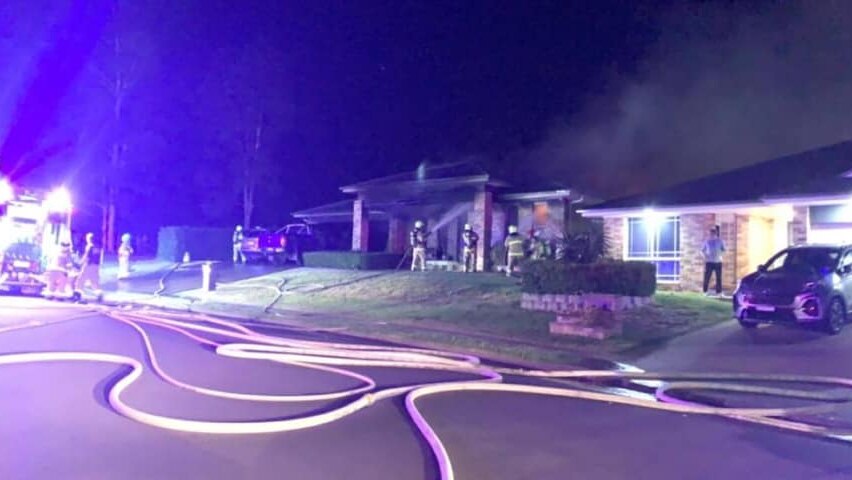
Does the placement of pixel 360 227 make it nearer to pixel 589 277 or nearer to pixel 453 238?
pixel 453 238

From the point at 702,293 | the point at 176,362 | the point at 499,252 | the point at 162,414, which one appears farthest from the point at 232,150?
the point at 162,414

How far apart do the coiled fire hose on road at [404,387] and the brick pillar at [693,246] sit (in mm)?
10499

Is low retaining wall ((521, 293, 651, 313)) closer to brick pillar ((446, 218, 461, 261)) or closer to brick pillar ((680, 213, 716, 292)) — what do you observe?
brick pillar ((680, 213, 716, 292))

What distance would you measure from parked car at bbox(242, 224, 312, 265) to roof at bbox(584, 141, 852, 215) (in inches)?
532

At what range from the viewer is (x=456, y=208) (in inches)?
1060

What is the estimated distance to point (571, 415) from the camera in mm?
6637

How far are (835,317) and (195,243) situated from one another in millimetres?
27677

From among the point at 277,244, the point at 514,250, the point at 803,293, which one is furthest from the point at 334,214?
the point at 803,293

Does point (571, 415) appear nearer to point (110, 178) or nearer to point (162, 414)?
point (162, 414)

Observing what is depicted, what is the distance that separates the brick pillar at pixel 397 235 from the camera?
28422 mm

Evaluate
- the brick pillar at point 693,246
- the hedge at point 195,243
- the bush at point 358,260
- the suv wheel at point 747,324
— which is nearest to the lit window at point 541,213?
the bush at point 358,260

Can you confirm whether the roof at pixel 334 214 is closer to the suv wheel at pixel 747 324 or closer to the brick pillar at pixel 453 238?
the brick pillar at pixel 453 238

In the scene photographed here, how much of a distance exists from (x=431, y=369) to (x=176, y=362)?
315 cm

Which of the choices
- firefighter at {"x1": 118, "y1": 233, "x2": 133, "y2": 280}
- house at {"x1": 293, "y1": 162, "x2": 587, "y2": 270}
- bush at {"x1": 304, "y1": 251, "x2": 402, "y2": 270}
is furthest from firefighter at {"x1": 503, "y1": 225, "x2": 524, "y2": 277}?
firefighter at {"x1": 118, "y1": 233, "x2": 133, "y2": 280}
